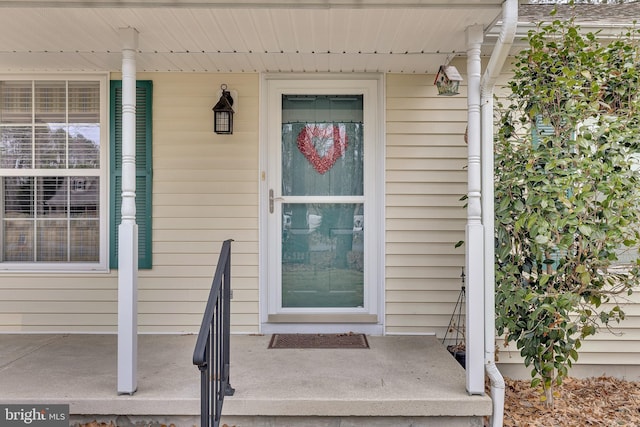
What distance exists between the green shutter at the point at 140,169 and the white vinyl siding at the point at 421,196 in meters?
1.93

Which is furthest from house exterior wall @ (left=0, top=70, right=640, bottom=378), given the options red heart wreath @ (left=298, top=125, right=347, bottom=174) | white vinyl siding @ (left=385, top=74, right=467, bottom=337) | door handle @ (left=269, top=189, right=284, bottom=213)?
red heart wreath @ (left=298, top=125, right=347, bottom=174)

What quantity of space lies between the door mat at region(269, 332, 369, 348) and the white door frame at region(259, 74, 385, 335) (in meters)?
0.07

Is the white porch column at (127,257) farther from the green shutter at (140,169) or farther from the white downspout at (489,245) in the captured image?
the white downspout at (489,245)

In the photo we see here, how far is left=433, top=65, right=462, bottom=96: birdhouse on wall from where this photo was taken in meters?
2.91

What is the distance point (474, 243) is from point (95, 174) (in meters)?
2.97

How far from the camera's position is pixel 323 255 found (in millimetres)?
3805

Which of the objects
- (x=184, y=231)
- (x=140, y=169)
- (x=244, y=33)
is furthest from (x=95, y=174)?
(x=244, y=33)

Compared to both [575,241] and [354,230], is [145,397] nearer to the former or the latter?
[354,230]

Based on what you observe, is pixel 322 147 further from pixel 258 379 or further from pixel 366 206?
pixel 258 379

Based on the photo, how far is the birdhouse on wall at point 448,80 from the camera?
2908 mm

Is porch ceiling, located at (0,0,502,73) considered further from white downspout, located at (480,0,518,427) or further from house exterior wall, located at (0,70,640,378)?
white downspout, located at (480,0,518,427)

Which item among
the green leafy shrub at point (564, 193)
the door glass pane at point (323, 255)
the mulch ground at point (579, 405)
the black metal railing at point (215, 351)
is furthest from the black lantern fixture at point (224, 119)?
the mulch ground at point (579, 405)

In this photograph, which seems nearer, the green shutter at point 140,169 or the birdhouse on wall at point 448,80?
the birdhouse on wall at point 448,80

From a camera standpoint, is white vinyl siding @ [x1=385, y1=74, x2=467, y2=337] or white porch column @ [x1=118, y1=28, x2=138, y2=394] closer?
white porch column @ [x1=118, y1=28, x2=138, y2=394]
